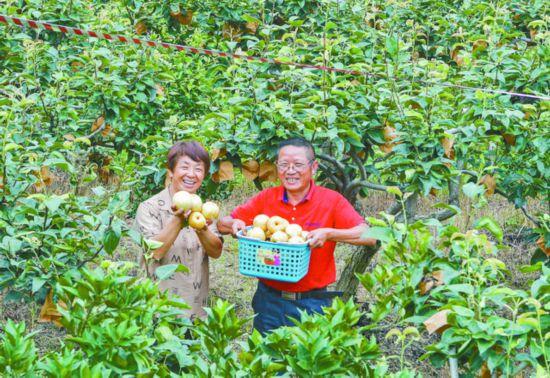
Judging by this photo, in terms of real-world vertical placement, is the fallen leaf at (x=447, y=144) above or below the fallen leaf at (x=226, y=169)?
above

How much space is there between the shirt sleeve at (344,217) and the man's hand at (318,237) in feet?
0.52

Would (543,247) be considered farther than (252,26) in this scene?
No

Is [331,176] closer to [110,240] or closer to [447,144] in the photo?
[447,144]

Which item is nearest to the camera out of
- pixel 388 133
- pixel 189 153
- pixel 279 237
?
pixel 279 237

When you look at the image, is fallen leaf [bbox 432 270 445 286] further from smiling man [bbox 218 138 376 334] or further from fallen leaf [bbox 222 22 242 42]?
fallen leaf [bbox 222 22 242 42]

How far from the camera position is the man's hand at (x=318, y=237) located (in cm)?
343

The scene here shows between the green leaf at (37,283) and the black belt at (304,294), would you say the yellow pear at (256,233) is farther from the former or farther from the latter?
the green leaf at (37,283)

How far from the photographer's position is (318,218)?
12.0 ft

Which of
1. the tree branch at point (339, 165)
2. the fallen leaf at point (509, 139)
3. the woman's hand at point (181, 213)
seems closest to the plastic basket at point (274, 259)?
the woman's hand at point (181, 213)

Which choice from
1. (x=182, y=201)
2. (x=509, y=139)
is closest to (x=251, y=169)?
(x=182, y=201)

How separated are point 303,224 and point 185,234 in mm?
514

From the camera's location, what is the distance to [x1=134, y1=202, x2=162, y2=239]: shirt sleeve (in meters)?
3.46

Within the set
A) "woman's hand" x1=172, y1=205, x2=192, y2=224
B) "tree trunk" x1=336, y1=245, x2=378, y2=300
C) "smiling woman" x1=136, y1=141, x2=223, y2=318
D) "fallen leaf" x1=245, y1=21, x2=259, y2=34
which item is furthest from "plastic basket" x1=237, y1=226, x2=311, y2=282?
"fallen leaf" x1=245, y1=21, x2=259, y2=34

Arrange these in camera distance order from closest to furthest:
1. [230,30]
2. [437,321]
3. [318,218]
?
[437,321]
[318,218]
[230,30]
